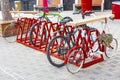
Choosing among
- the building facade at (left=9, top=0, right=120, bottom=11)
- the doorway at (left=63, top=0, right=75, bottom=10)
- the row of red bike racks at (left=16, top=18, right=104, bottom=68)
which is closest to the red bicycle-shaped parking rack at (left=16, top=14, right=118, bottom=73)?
the row of red bike racks at (left=16, top=18, right=104, bottom=68)

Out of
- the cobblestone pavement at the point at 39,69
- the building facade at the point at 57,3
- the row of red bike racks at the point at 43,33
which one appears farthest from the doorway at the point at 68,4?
the cobblestone pavement at the point at 39,69

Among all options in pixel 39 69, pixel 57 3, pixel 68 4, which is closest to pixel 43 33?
pixel 39 69

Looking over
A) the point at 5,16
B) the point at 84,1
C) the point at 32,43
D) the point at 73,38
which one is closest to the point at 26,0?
the point at 84,1

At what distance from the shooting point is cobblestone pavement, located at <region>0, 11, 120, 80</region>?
4.61m

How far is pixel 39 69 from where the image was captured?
5043 millimetres

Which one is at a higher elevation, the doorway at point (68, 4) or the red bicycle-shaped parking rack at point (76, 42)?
the doorway at point (68, 4)

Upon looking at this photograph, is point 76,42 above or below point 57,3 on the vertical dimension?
below

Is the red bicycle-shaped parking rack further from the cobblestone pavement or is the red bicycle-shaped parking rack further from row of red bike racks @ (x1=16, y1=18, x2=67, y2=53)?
the cobblestone pavement

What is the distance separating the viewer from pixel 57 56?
539 centimetres

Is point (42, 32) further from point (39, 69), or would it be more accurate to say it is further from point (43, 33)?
point (39, 69)

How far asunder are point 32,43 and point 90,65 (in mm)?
2168

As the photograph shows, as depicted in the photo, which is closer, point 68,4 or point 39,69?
point 39,69

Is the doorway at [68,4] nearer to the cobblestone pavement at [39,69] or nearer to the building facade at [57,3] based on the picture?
the building facade at [57,3]

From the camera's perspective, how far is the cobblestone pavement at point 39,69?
461 cm
